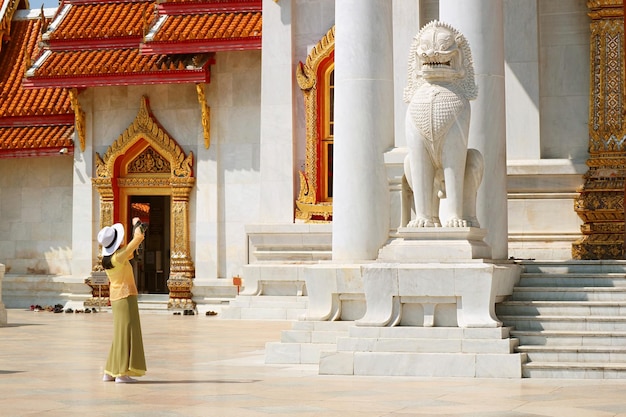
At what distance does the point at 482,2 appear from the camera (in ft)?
50.7

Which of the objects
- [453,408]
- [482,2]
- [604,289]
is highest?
[482,2]

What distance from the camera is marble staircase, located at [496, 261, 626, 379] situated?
12914 mm

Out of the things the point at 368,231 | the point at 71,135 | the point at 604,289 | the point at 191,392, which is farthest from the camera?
the point at 71,135

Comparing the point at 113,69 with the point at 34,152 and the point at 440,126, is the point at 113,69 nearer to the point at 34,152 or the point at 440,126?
the point at 34,152

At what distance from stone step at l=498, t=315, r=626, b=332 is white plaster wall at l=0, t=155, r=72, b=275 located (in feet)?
59.1

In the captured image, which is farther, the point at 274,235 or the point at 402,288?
the point at 274,235

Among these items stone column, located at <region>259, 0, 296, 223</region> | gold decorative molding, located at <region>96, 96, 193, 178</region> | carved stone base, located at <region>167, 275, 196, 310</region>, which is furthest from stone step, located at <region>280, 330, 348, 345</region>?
gold decorative molding, located at <region>96, 96, 193, 178</region>

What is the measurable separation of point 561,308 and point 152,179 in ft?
52.7

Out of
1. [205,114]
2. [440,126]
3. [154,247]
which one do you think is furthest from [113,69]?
[440,126]

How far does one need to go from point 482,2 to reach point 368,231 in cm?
318

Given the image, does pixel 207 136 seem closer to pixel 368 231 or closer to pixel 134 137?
pixel 134 137

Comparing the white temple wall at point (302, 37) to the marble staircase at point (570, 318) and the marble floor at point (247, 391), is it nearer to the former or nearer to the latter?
the marble floor at point (247, 391)

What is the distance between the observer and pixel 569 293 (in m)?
14.7

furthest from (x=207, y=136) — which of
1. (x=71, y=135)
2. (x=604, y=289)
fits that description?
(x=604, y=289)
